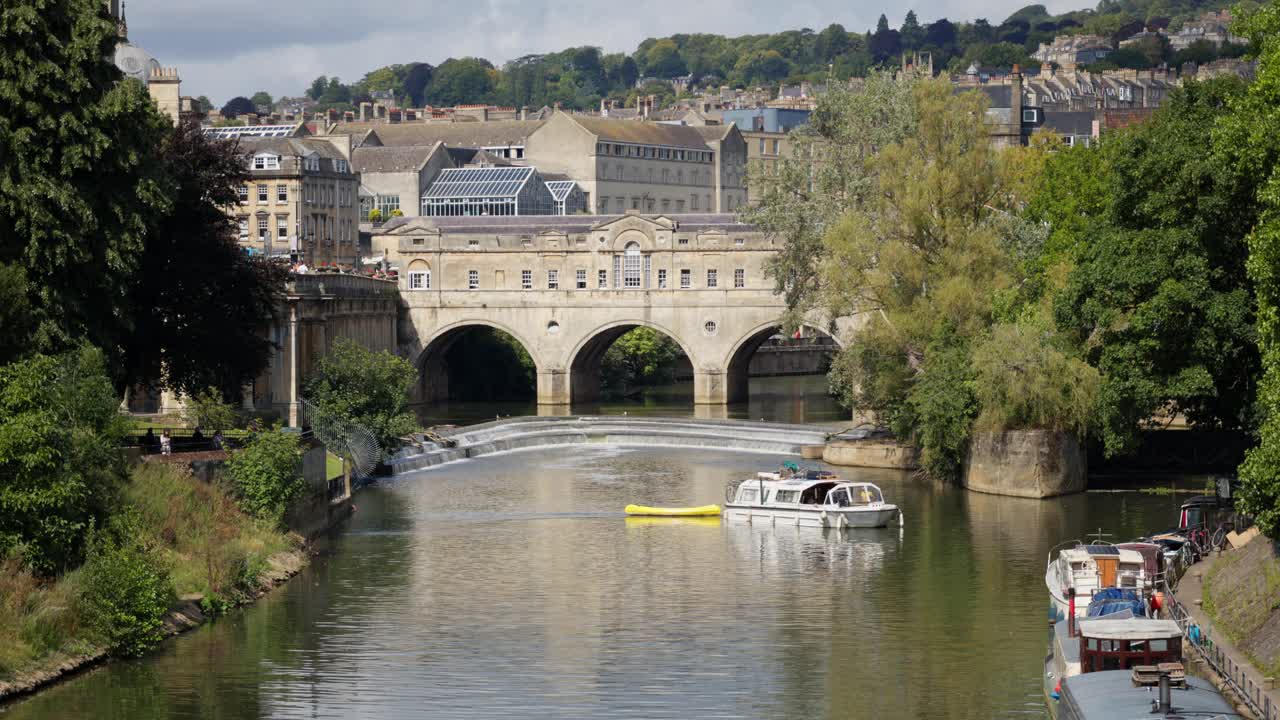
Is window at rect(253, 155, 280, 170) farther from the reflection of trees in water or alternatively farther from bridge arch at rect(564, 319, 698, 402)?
bridge arch at rect(564, 319, 698, 402)

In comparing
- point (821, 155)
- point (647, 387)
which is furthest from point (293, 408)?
point (647, 387)

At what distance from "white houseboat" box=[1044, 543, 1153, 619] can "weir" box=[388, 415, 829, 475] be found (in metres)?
35.0

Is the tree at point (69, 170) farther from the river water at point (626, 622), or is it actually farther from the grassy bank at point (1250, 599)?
the grassy bank at point (1250, 599)

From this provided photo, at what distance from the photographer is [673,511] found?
56469 millimetres

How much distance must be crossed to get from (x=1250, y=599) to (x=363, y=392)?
38.7m

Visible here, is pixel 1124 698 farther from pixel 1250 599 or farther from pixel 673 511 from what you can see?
pixel 673 511

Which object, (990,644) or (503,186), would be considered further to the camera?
(503,186)

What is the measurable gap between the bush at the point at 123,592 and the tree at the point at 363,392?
28.8 meters

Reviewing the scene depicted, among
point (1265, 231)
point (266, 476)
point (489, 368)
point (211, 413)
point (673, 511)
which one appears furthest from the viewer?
point (489, 368)

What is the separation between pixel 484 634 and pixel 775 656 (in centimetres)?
576

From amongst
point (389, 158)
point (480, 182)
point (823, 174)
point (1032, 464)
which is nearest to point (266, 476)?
point (1032, 464)

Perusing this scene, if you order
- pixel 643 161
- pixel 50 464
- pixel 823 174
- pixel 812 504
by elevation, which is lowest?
pixel 812 504

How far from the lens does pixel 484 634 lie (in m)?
39.4

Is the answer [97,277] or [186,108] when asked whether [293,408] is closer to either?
[97,277]
